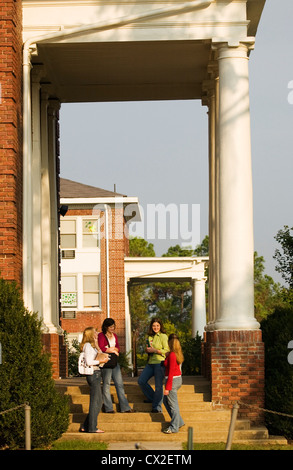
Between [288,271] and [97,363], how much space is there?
18.5 meters

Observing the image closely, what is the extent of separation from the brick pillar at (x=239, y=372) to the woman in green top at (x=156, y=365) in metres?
0.89

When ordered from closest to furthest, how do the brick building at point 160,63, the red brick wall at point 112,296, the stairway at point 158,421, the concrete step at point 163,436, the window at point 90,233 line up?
the concrete step at point 163,436
the stairway at point 158,421
the brick building at point 160,63
the red brick wall at point 112,296
the window at point 90,233

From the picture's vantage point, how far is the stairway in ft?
49.5

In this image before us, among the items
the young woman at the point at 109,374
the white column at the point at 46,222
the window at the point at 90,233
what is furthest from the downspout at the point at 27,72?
the window at the point at 90,233

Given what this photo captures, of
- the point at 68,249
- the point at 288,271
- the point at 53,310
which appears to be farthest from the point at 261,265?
the point at 53,310

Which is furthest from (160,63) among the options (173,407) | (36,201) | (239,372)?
(173,407)

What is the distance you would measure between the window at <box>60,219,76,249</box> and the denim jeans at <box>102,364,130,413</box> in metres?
32.1

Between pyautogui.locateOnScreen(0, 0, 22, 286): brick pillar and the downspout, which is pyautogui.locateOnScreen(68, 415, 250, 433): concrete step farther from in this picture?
pyautogui.locateOnScreen(0, 0, 22, 286): brick pillar

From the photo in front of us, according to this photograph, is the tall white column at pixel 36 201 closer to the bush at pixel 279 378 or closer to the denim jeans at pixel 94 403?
the denim jeans at pixel 94 403

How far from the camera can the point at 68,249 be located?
47.9m

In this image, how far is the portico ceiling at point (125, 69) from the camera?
18.3 meters

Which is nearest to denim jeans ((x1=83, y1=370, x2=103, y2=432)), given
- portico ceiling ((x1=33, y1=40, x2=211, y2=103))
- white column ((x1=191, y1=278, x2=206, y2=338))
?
portico ceiling ((x1=33, y1=40, x2=211, y2=103))

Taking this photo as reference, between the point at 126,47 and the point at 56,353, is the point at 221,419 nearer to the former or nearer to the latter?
the point at 56,353

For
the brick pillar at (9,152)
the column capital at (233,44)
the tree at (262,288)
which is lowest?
the tree at (262,288)
